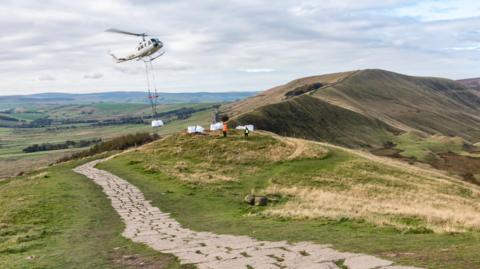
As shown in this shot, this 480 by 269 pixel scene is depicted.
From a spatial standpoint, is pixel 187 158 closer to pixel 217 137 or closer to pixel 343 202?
pixel 217 137

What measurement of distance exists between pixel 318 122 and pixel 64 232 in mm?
113034

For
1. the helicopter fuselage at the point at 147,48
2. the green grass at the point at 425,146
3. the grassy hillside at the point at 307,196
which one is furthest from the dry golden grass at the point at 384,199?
the green grass at the point at 425,146

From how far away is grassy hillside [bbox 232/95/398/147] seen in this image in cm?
11306

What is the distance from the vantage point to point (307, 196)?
3017cm

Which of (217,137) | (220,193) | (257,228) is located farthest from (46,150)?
(257,228)

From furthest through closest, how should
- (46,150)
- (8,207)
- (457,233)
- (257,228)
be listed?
1. (46,150)
2. (8,207)
3. (257,228)
4. (457,233)

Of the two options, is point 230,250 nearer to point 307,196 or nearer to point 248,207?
point 248,207

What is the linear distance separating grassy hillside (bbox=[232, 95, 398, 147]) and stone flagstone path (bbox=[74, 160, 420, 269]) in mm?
81910

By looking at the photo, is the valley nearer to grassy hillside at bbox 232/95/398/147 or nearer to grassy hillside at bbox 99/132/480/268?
grassy hillside at bbox 99/132/480/268

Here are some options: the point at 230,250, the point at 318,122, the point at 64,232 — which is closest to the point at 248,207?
the point at 64,232

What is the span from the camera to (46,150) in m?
180

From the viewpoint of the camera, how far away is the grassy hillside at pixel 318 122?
113 m

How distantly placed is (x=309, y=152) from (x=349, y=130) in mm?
89430

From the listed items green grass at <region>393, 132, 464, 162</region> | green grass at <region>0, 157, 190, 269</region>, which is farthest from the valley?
green grass at <region>393, 132, 464, 162</region>
